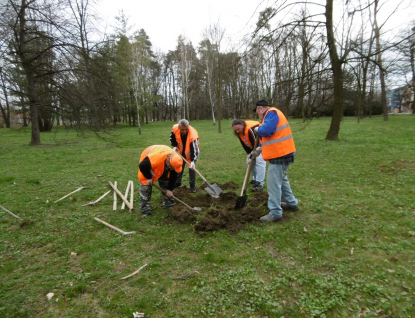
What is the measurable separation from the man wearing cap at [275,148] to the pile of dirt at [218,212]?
0.35 m

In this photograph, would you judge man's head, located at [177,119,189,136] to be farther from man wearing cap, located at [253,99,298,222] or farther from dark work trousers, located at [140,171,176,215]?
man wearing cap, located at [253,99,298,222]

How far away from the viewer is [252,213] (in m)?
4.36

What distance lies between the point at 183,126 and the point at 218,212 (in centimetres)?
218

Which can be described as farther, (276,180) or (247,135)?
(247,135)

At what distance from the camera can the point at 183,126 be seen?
212 inches

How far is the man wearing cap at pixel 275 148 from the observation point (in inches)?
152

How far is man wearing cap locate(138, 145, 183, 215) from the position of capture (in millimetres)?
4238

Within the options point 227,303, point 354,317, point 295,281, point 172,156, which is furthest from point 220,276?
point 172,156

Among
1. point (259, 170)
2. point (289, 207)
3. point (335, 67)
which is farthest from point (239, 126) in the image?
point (335, 67)

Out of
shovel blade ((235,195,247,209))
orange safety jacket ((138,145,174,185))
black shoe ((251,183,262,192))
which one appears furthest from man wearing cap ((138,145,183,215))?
black shoe ((251,183,262,192))

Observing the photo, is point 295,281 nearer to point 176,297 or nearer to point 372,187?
point 176,297

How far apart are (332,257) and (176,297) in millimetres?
2090

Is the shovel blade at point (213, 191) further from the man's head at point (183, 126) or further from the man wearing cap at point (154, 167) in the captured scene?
the man's head at point (183, 126)

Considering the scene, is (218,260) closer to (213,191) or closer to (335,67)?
(213,191)
